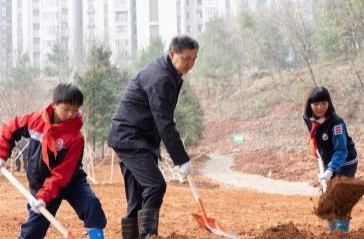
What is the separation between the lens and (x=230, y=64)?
1515 inches

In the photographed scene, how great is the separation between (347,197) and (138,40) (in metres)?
52.9

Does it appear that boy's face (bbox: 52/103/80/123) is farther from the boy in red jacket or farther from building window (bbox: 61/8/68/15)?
building window (bbox: 61/8/68/15)

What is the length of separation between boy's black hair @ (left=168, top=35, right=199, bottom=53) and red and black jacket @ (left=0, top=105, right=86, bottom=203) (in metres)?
0.83

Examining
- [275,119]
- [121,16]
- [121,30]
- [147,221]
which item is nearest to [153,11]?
[121,16]

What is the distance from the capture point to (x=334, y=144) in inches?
181

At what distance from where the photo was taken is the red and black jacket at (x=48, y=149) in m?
3.82

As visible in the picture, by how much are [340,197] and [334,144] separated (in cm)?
52

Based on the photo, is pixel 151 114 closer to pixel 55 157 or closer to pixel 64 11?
pixel 55 157

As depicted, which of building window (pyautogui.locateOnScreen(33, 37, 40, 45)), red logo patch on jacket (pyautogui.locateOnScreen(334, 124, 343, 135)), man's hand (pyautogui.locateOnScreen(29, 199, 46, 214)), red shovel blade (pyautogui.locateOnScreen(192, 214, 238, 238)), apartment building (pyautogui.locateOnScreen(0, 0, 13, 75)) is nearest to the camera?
man's hand (pyautogui.locateOnScreen(29, 199, 46, 214))

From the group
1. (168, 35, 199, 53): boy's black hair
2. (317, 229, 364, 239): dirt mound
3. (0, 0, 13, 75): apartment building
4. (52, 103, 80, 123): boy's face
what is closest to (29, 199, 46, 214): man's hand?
(52, 103, 80, 123): boy's face

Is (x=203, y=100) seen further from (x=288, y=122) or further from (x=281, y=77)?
(x=288, y=122)

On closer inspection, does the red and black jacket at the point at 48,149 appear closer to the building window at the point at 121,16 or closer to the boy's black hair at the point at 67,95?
the boy's black hair at the point at 67,95

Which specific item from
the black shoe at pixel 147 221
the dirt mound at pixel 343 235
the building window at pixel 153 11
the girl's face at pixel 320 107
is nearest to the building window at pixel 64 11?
the building window at pixel 153 11

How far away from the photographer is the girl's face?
15.0 feet
